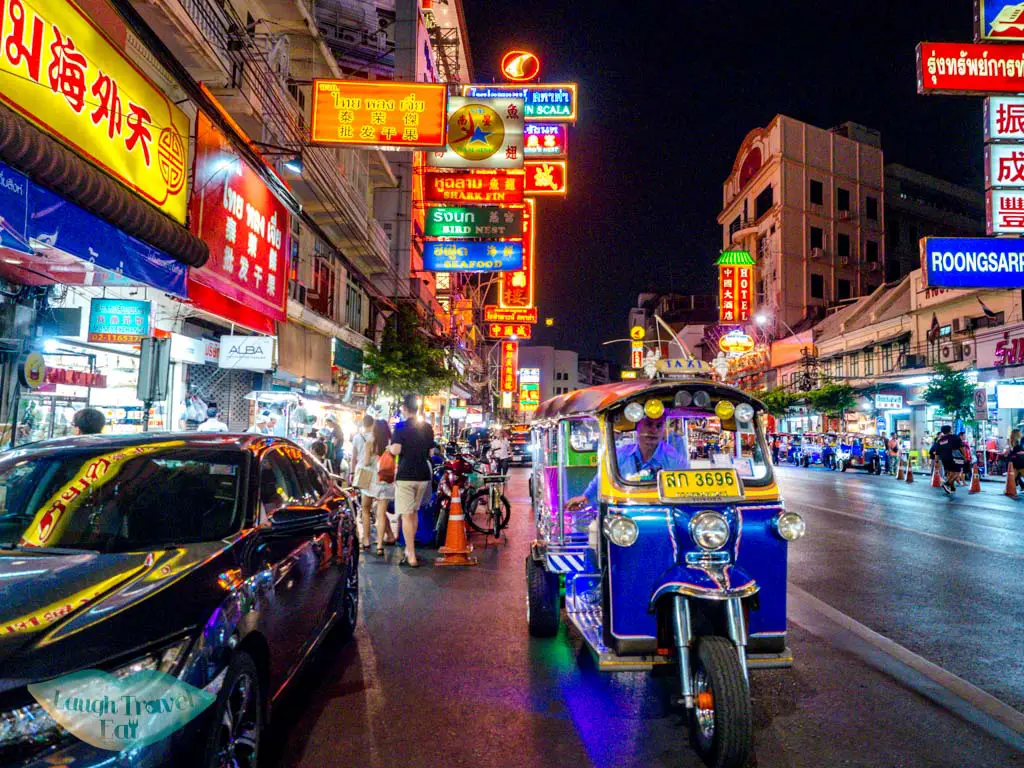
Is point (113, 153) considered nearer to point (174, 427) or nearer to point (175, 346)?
point (175, 346)

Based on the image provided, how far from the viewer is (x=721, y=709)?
3523mm

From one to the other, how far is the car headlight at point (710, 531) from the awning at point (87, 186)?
5.87 m

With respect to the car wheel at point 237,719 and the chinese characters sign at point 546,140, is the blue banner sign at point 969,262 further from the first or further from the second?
the car wheel at point 237,719

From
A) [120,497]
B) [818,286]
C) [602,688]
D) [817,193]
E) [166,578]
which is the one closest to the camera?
[166,578]

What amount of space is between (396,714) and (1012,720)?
376 centimetres

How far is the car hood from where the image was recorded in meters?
2.38

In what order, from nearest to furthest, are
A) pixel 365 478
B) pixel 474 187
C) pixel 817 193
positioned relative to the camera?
pixel 365 478 < pixel 474 187 < pixel 817 193

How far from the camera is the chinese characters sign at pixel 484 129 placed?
43.2 ft

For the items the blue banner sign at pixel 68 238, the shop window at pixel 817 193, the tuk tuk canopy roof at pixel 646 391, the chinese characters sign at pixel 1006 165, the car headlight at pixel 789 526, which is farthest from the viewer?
the shop window at pixel 817 193

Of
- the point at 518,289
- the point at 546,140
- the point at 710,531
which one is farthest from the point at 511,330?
the point at 710,531

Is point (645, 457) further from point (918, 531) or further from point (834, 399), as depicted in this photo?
point (834, 399)

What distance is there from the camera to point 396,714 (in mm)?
4320

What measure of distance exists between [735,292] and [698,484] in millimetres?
46513
